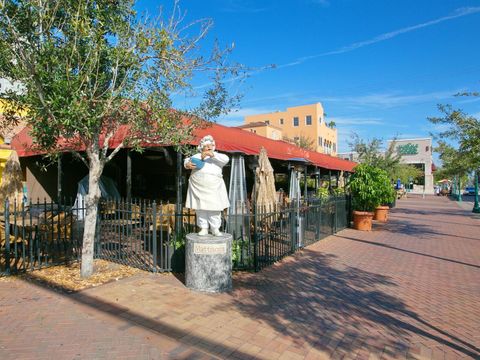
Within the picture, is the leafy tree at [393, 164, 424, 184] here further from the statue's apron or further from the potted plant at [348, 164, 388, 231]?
the statue's apron

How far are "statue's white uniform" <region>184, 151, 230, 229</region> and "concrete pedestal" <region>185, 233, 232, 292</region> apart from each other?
432 mm

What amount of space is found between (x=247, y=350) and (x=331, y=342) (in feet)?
2.99

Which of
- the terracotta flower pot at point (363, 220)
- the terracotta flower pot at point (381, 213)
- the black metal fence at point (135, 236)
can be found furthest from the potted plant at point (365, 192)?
the black metal fence at point (135, 236)

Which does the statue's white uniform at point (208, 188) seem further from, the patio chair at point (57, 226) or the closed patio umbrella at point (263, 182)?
the closed patio umbrella at point (263, 182)

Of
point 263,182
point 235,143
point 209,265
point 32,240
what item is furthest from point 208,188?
point 235,143

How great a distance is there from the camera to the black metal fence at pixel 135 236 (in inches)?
234

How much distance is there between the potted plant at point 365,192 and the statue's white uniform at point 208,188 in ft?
25.0

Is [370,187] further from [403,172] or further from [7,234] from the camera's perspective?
[403,172]

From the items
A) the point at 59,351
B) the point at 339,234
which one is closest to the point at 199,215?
the point at 59,351

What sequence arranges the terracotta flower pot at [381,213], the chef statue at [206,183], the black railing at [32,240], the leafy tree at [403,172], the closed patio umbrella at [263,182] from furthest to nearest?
1. the leafy tree at [403,172]
2. the terracotta flower pot at [381,213]
3. the closed patio umbrella at [263,182]
4. the black railing at [32,240]
5. the chef statue at [206,183]

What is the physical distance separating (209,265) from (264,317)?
1.20 metres

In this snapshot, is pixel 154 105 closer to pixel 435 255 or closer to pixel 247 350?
pixel 247 350

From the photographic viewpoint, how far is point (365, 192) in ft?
38.0

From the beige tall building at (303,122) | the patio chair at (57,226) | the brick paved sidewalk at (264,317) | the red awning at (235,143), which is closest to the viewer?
the brick paved sidewalk at (264,317)
